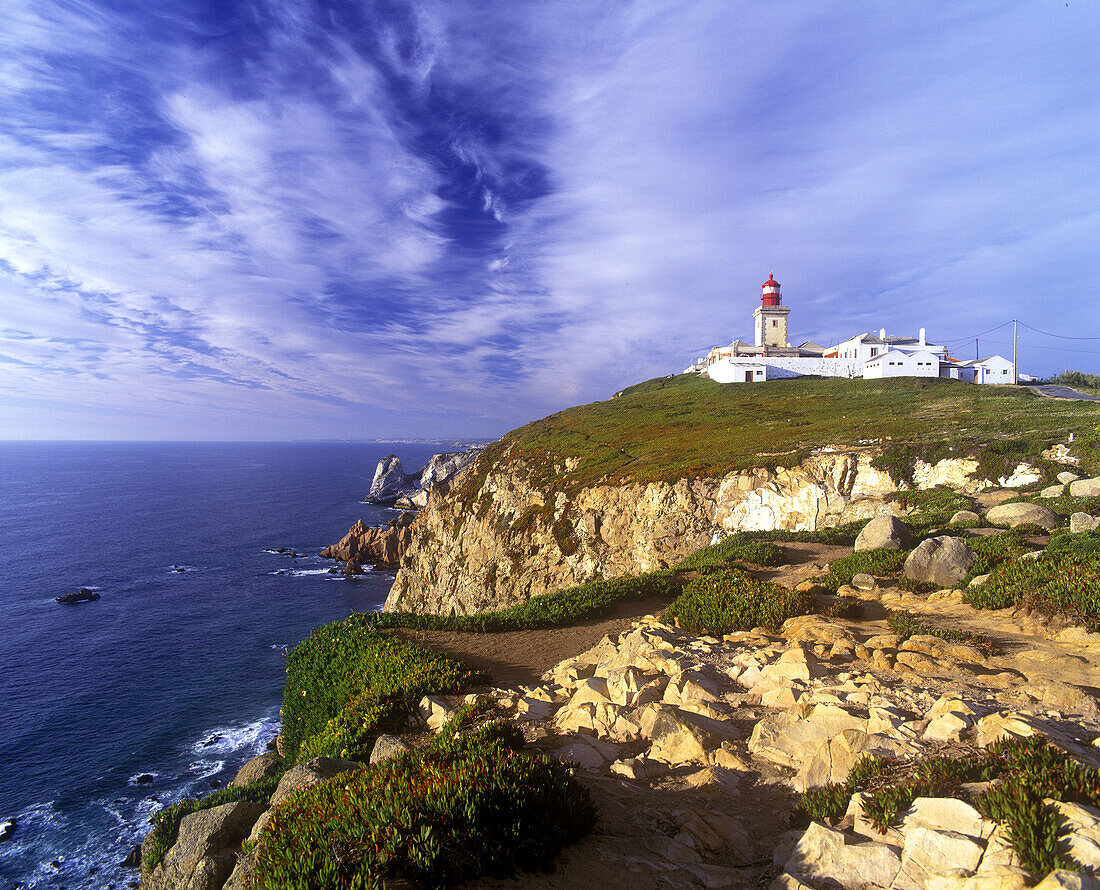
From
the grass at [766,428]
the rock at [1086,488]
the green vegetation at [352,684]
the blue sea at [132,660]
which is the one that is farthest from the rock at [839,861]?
the grass at [766,428]

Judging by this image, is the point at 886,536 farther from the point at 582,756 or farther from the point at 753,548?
the point at 582,756

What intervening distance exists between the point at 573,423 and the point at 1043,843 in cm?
5312

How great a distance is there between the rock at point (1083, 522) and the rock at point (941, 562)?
3599 mm

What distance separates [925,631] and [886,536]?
6.17 m

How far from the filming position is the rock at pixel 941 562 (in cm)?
1087

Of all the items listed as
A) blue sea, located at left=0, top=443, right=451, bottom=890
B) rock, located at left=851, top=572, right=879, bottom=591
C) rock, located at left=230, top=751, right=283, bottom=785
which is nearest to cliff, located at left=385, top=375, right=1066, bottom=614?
rock, located at left=851, top=572, right=879, bottom=591

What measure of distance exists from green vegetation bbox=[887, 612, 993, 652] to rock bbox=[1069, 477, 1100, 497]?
12.3m

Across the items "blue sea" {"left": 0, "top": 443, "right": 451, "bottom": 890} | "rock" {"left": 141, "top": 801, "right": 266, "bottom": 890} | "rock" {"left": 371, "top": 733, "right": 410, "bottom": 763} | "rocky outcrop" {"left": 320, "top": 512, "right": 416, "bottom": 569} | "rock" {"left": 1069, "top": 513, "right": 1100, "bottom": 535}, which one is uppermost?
"rock" {"left": 1069, "top": 513, "right": 1100, "bottom": 535}

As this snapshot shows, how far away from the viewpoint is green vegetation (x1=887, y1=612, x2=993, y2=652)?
299 inches

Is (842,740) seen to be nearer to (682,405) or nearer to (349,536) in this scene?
(682,405)

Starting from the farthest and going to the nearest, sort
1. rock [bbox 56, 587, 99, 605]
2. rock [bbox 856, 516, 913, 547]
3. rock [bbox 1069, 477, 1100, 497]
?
1. rock [bbox 56, 587, 99, 605]
2. rock [bbox 1069, 477, 1100, 497]
3. rock [bbox 856, 516, 913, 547]

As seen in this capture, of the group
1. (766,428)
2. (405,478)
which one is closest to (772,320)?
(766,428)

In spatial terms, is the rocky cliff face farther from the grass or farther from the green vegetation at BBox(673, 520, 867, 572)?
the green vegetation at BBox(673, 520, 867, 572)

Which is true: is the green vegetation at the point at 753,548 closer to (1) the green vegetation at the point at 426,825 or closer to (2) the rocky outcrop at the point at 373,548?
(1) the green vegetation at the point at 426,825
